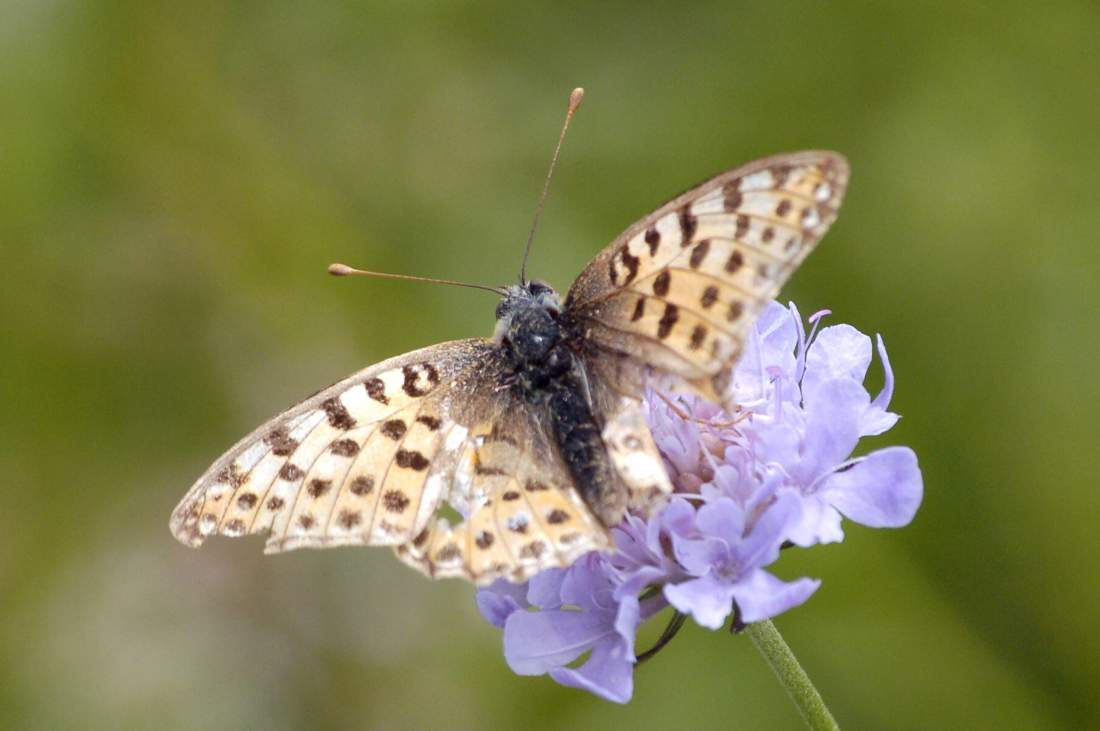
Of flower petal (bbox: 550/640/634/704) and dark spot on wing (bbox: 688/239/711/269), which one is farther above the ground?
dark spot on wing (bbox: 688/239/711/269)

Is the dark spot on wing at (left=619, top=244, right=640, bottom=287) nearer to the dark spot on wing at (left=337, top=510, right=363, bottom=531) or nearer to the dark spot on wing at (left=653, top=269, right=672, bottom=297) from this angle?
the dark spot on wing at (left=653, top=269, right=672, bottom=297)

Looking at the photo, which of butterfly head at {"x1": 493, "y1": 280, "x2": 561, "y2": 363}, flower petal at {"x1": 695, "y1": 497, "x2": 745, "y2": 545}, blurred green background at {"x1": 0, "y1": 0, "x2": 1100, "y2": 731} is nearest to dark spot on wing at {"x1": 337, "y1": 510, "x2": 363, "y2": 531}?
A: butterfly head at {"x1": 493, "y1": 280, "x2": 561, "y2": 363}

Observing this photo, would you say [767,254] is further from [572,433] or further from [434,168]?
[434,168]

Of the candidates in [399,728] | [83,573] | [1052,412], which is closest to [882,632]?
[1052,412]

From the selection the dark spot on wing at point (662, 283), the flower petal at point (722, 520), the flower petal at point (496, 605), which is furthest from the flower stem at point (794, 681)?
the dark spot on wing at point (662, 283)

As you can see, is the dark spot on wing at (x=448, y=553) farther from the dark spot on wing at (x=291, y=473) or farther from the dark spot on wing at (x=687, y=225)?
the dark spot on wing at (x=687, y=225)

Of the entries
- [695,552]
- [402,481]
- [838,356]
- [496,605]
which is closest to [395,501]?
[402,481]

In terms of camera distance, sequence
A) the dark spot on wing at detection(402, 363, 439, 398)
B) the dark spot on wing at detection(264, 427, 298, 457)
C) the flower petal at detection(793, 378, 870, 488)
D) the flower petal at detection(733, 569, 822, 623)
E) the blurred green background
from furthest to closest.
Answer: the blurred green background
the dark spot on wing at detection(402, 363, 439, 398)
the dark spot on wing at detection(264, 427, 298, 457)
the flower petal at detection(793, 378, 870, 488)
the flower petal at detection(733, 569, 822, 623)
